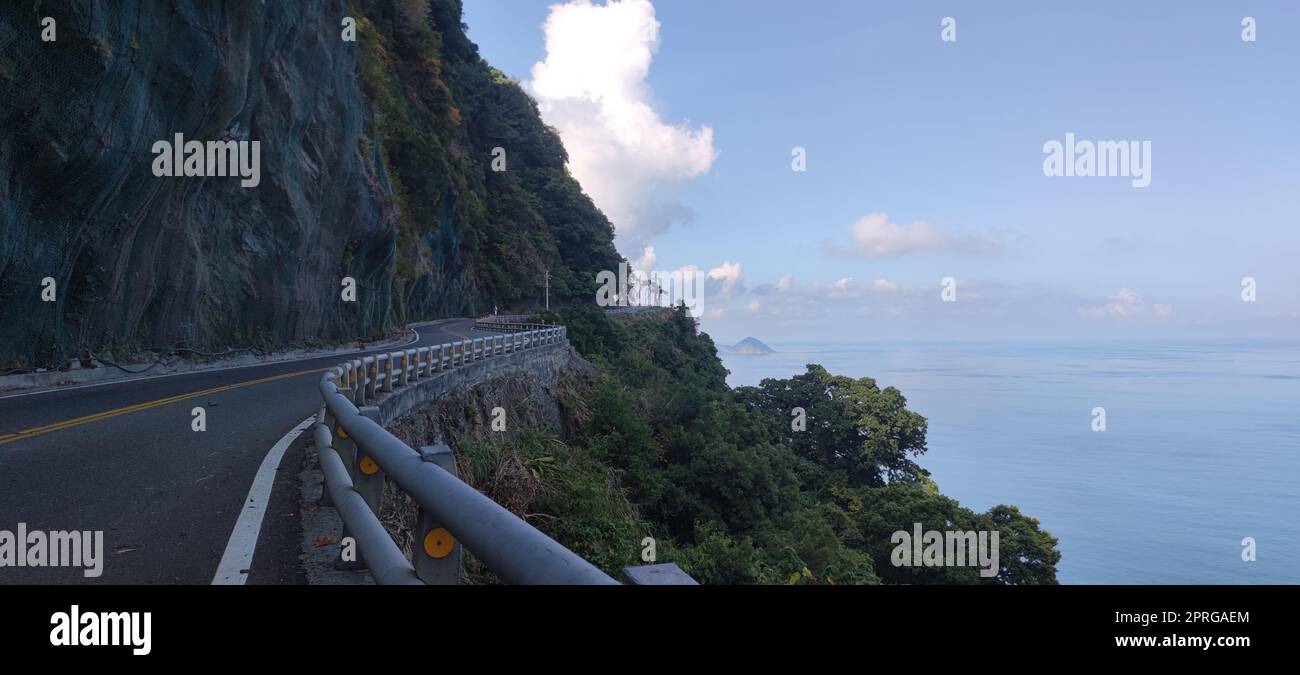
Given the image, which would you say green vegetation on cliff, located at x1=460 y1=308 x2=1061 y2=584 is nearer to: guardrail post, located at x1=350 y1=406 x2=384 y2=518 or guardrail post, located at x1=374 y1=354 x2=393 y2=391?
guardrail post, located at x1=374 y1=354 x2=393 y2=391

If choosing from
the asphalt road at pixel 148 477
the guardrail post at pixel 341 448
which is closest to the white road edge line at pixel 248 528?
the asphalt road at pixel 148 477

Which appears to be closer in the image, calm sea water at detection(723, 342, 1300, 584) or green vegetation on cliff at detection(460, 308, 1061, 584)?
green vegetation on cliff at detection(460, 308, 1061, 584)

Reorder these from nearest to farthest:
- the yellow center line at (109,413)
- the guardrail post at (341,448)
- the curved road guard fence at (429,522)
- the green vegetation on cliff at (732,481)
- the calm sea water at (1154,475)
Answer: the curved road guard fence at (429,522)
the guardrail post at (341,448)
the yellow center line at (109,413)
the green vegetation on cliff at (732,481)
the calm sea water at (1154,475)

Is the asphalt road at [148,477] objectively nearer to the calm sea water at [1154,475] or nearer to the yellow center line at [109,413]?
the yellow center line at [109,413]

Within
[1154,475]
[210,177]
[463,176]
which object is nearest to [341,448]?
[210,177]

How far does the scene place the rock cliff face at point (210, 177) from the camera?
12.3m

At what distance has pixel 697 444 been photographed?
2559cm

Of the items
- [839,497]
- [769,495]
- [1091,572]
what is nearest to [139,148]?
[769,495]

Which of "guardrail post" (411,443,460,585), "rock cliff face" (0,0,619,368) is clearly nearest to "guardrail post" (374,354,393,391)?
"rock cliff face" (0,0,619,368)

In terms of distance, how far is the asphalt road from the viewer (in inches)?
172

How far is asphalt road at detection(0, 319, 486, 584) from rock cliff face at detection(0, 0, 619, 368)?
3.49 metres

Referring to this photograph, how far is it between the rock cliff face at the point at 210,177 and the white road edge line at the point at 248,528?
29.2ft

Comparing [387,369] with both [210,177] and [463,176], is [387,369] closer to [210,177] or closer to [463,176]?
[210,177]

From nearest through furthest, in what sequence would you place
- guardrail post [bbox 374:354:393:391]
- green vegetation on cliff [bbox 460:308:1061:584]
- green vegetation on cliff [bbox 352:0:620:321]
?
guardrail post [bbox 374:354:393:391]
green vegetation on cliff [bbox 460:308:1061:584]
green vegetation on cliff [bbox 352:0:620:321]
